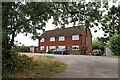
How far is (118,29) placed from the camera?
3184 cm

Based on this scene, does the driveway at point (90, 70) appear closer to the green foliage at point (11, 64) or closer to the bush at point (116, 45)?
the green foliage at point (11, 64)

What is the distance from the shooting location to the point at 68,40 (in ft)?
124

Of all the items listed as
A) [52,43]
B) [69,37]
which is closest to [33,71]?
[69,37]

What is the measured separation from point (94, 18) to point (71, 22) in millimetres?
1773

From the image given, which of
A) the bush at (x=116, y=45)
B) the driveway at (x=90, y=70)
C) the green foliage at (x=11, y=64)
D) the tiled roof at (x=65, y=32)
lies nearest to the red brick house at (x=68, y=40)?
the tiled roof at (x=65, y=32)

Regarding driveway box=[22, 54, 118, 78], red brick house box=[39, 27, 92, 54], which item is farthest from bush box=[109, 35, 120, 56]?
red brick house box=[39, 27, 92, 54]

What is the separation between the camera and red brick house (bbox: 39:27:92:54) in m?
35.8

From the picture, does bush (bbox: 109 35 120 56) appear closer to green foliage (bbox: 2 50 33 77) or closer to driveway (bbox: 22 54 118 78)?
driveway (bbox: 22 54 118 78)

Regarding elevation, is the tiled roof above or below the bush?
above

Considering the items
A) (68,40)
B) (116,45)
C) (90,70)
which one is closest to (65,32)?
(68,40)

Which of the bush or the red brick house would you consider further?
the red brick house

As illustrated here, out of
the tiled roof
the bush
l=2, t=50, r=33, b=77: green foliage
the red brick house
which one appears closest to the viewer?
l=2, t=50, r=33, b=77: green foliage

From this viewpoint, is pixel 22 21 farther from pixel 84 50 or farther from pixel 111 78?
pixel 84 50

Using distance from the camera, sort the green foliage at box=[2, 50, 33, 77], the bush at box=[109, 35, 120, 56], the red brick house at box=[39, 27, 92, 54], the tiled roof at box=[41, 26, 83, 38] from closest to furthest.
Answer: the green foliage at box=[2, 50, 33, 77] < the bush at box=[109, 35, 120, 56] < the red brick house at box=[39, 27, 92, 54] < the tiled roof at box=[41, 26, 83, 38]
